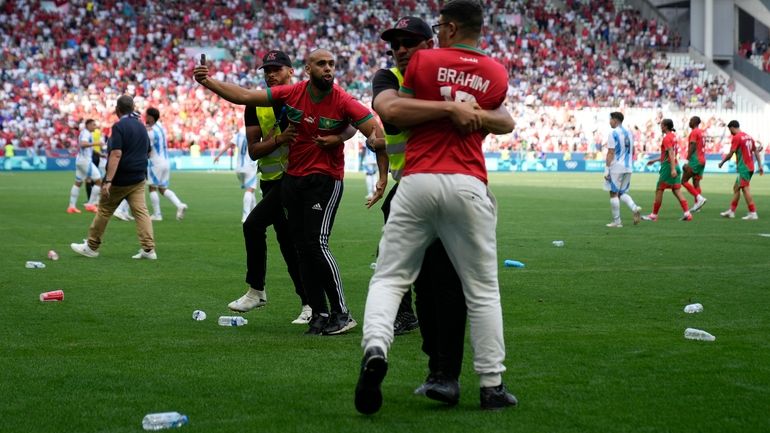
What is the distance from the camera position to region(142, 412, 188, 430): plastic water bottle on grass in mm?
5387

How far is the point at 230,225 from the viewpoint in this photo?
67.1 ft

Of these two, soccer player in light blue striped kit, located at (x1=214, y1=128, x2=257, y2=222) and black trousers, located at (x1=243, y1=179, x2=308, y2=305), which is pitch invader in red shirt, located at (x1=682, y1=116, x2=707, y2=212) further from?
black trousers, located at (x1=243, y1=179, x2=308, y2=305)

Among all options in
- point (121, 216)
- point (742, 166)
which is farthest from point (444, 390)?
point (742, 166)

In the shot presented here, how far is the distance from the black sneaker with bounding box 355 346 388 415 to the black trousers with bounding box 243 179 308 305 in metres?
3.54

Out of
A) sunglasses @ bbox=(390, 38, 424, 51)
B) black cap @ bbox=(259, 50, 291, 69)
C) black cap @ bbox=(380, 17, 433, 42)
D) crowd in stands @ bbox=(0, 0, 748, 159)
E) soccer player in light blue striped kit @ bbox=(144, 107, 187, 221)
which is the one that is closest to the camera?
black cap @ bbox=(380, 17, 433, 42)

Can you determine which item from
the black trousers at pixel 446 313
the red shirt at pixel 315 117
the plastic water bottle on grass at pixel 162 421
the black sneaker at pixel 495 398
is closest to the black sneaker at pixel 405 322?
the red shirt at pixel 315 117

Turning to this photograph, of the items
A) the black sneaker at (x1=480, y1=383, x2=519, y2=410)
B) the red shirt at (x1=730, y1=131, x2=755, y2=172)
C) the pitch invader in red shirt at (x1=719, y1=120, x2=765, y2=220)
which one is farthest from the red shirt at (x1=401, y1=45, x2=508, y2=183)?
the red shirt at (x1=730, y1=131, x2=755, y2=172)

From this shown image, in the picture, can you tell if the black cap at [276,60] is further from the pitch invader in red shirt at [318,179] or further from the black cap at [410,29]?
the black cap at [410,29]

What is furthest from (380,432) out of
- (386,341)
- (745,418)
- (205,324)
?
(205,324)

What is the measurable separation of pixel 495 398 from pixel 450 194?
1.11m

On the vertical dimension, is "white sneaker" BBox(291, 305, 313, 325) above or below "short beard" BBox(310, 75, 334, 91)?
below

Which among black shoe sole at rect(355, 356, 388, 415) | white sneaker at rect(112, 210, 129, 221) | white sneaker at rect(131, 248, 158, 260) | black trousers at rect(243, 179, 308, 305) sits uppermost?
black trousers at rect(243, 179, 308, 305)

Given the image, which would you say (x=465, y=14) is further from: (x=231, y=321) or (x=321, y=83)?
(x=231, y=321)

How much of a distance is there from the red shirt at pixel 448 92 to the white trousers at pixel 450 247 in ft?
0.26
